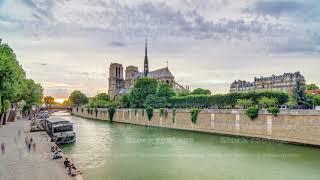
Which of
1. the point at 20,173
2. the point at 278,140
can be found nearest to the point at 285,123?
the point at 278,140

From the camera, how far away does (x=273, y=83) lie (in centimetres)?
13112

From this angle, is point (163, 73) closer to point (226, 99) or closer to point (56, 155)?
point (226, 99)

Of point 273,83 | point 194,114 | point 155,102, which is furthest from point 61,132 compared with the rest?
point 273,83

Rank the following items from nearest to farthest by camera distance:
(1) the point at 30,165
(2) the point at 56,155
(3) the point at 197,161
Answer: (1) the point at 30,165
(2) the point at 56,155
(3) the point at 197,161

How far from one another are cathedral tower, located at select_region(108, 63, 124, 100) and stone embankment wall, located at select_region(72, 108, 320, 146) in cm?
9838

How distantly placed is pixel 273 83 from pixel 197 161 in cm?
10959

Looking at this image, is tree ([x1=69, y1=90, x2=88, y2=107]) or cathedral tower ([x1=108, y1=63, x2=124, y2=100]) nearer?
cathedral tower ([x1=108, y1=63, x2=124, y2=100])

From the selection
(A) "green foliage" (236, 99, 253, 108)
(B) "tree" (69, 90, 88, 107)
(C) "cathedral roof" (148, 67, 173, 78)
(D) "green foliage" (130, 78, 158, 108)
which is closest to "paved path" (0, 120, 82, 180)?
(A) "green foliage" (236, 99, 253, 108)

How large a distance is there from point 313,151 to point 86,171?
20.6 m

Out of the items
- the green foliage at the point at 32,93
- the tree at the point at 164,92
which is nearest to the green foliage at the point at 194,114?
the tree at the point at 164,92

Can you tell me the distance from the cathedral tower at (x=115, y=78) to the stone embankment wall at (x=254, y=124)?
98.4 meters

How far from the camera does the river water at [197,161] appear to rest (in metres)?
23.2

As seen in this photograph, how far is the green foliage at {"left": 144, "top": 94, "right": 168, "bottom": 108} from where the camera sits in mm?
79156

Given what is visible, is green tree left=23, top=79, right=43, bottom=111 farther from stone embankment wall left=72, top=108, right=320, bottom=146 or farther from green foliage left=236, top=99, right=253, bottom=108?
green foliage left=236, top=99, right=253, bottom=108
